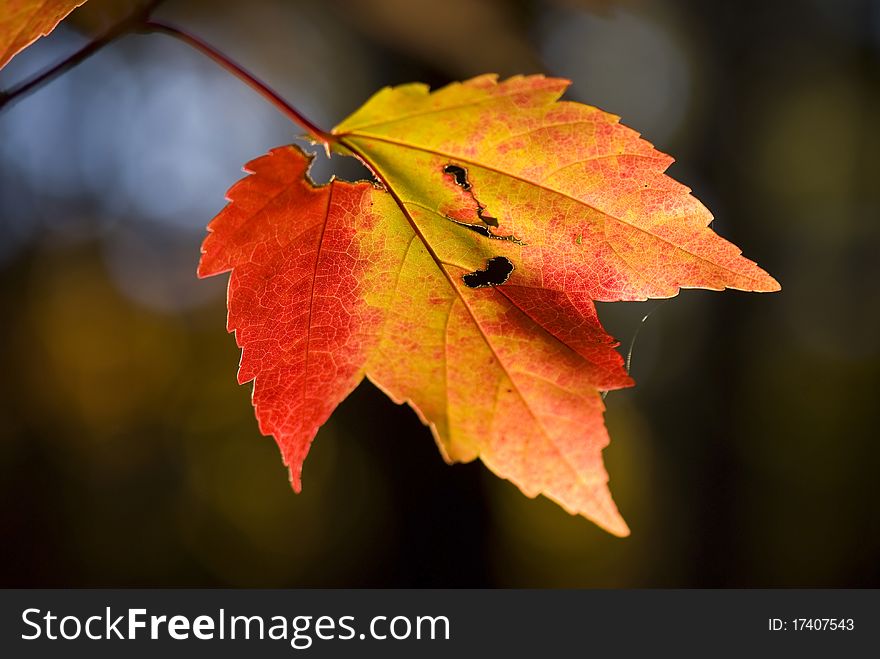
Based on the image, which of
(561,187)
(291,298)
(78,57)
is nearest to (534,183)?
(561,187)

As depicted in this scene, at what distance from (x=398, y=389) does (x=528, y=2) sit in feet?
10.1

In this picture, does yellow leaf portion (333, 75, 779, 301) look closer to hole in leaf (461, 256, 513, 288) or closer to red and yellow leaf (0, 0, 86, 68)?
hole in leaf (461, 256, 513, 288)

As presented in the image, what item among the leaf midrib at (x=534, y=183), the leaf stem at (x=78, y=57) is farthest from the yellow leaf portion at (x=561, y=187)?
the leaf stem at (x=78, y=57)

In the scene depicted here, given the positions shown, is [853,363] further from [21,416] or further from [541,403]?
[21,416]

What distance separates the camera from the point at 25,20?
57 centimetres

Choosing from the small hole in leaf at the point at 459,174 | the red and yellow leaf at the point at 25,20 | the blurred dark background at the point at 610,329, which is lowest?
the small hole in leaf at the point at 459,174

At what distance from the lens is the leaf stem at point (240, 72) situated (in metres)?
0.66

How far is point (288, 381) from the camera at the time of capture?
0.67 meters

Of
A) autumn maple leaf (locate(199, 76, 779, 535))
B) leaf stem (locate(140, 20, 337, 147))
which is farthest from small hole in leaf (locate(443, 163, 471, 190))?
leaf stem (locate(140, 20, 337, 147))

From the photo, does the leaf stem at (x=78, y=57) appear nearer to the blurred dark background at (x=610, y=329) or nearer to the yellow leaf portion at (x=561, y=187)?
the yellow leaf portion at (x=561, y=187)

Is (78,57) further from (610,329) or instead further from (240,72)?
(610,329)

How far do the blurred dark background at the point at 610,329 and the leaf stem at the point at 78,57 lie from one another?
16.3 ft

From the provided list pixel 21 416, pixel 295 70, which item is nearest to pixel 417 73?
pixel 295 70

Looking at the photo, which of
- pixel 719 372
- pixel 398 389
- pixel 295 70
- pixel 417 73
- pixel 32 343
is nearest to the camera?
pixel 398 389
